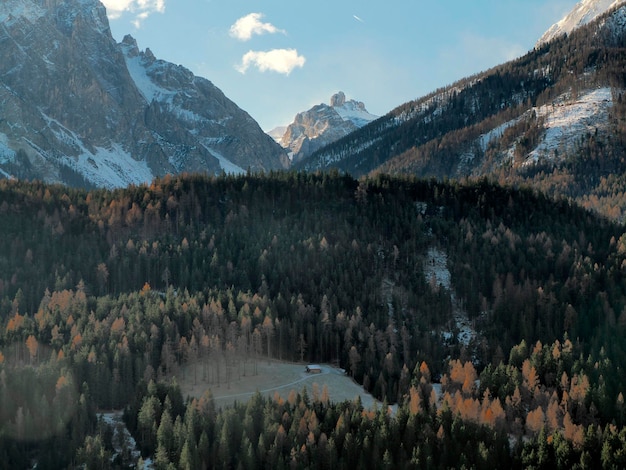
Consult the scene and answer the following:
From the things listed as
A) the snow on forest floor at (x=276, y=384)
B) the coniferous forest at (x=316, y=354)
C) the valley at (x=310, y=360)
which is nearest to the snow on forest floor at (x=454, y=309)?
the valley at (x=310, y=360)

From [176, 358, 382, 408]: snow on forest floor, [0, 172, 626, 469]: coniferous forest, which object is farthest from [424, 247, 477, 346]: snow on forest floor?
[176, 358, 382, 408]: snow on forest floor

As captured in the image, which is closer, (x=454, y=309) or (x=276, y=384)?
(x=276, y=384)

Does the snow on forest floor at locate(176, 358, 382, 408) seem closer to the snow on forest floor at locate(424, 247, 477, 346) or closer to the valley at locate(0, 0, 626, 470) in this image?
the valley at locate(0, 0, 626, 470)

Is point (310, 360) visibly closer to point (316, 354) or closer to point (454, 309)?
point (316, 354)

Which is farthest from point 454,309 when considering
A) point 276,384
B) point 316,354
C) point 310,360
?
point 276,384

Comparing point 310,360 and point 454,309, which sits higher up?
point 454,309

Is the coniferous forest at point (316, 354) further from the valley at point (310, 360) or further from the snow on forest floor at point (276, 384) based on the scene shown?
the snow on forest floor at point (276, 384)

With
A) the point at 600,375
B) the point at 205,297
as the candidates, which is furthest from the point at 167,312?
the point at 600,375
